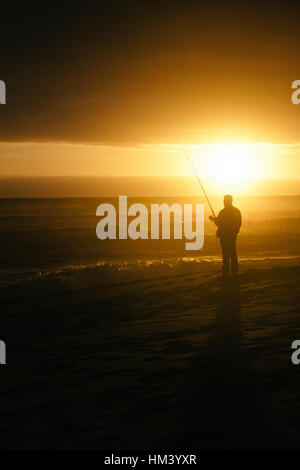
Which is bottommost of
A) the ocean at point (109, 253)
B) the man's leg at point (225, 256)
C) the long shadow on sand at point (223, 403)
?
the long shadow on sand at point (223, 403)

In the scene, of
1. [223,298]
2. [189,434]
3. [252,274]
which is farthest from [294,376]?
[252,274]

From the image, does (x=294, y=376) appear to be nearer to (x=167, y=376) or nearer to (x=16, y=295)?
(x=167, y=376)

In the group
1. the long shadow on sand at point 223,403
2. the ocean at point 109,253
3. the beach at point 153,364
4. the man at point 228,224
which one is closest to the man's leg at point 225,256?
the man at point 228,224

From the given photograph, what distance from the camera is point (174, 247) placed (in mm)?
24984

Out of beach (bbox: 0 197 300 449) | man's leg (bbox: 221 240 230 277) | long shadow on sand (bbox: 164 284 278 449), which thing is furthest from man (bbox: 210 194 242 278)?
long shadow on sand (bbox: 164 284 278 449)

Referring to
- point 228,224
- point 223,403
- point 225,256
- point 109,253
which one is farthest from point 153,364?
point 109,253

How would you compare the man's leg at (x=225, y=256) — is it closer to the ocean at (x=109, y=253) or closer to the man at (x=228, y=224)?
the man at (x=228, y=224)

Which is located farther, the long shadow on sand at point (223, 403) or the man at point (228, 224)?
the man at point (228, 224)

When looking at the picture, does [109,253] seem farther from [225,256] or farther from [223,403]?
[223,403]

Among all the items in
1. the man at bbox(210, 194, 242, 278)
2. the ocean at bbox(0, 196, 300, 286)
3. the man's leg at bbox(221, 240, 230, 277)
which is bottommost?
the man's leg at bbox(221, 240, 230, 277)

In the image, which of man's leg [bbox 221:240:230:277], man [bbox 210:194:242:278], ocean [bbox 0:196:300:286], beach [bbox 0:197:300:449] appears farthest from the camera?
ocean [bbox 0:196:300:286]

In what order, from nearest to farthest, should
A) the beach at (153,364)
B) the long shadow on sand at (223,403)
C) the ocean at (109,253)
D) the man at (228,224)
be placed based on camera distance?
the long shadow on sand at (223,403) < the beach at (153,364) < the man at (228,224) < the ocean at (109,253)

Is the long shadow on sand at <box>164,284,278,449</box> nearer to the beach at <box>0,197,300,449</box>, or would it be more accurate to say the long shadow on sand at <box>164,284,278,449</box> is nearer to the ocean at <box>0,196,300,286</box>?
the beach at <box>0,197,300,449</box>

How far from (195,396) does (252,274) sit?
7.99 m
